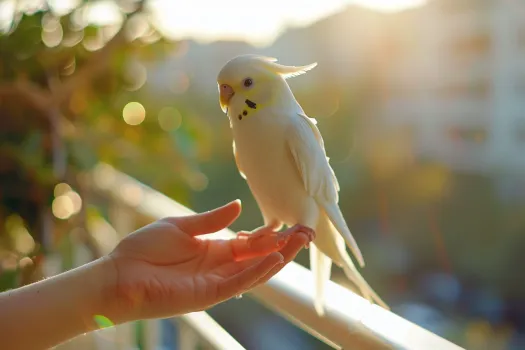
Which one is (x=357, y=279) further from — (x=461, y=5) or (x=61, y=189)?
(x=461, y=5)

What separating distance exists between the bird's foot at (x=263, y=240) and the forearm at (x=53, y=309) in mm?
167

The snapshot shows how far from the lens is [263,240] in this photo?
642 millimetres

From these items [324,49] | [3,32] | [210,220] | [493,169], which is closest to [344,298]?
[210,220]

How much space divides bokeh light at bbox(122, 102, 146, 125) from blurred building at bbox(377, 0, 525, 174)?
809 mm

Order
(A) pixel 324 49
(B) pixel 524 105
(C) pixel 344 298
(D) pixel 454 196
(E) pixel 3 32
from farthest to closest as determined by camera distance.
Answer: (D) pixel 454 196
(B) pixel 524 105
(E) pixel 3 32
(A) pixel 324 49
(C) pixel 344 298

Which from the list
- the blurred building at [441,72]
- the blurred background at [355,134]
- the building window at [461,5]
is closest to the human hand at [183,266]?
the blurred background at [355,134]

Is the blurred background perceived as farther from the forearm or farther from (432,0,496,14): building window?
the forearm

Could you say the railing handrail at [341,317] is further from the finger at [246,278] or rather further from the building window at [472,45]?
the building window at [472,45]

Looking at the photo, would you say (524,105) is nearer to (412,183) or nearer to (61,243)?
(412,183)

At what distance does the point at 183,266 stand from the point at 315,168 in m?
0.23

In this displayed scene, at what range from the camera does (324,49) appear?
1.42 meters

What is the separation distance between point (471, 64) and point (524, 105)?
9.9 inches

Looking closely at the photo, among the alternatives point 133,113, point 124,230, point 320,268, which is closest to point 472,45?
point 133,113

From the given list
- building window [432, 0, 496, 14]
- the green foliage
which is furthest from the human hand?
building window [432, 0, 496, 14]
